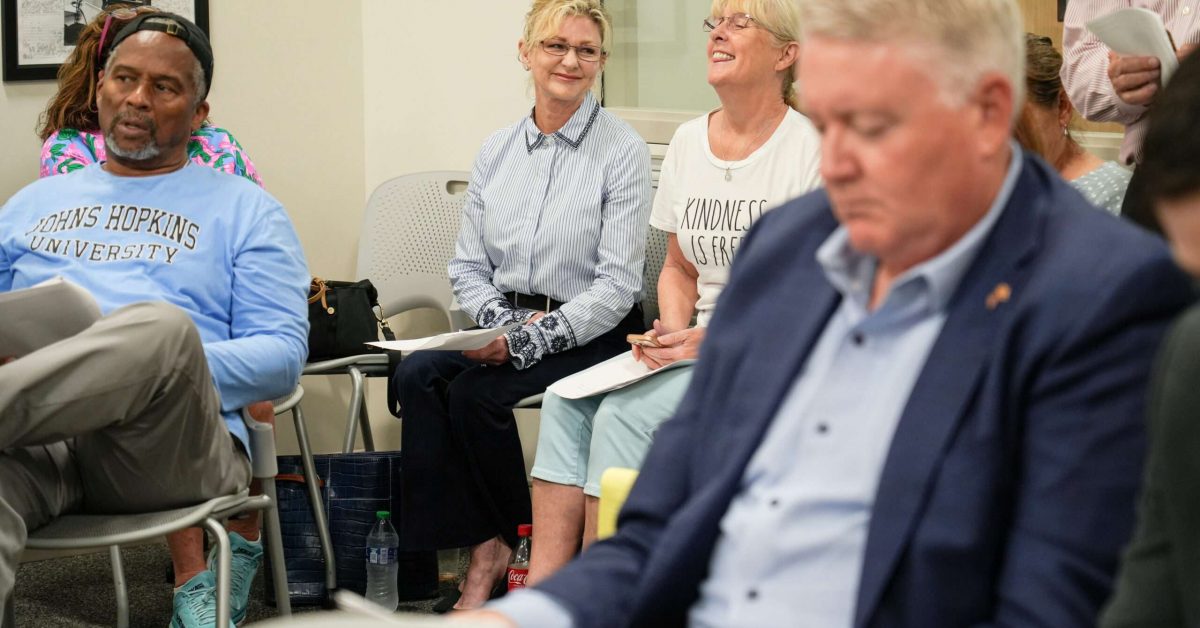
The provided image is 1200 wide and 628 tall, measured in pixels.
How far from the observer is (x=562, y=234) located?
11.6 feet

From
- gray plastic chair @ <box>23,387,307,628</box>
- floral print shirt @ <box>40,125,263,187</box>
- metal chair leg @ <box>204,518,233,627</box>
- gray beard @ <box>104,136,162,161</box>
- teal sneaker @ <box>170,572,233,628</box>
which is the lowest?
teal sneaker @ <box>170,572,233,628</box>

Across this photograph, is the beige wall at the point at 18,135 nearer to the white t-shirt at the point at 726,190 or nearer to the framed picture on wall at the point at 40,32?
the framed picture on wall at the point at 40,32

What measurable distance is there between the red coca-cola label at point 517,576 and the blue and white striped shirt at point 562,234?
1.66 ft

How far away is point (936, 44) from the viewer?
116 cm

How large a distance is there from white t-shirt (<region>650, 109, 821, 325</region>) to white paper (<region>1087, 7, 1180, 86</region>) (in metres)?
0.89

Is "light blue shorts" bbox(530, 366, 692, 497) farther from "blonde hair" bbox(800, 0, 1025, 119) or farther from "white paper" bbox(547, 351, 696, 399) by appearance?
"blonde hair" bbox(800, 0, 1025, 119)

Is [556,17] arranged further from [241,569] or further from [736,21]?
[241,569]

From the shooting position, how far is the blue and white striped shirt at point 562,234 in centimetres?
343

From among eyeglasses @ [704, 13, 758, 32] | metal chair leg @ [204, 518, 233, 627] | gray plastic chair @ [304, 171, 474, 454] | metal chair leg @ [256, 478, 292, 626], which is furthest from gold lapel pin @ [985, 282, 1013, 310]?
gray plastic chair @ [304, 171, 474, 454]

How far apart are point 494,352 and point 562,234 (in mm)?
390

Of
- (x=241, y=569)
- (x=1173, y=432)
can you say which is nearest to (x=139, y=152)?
(x=241, y=569)

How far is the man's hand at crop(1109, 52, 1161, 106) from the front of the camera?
8.17ft

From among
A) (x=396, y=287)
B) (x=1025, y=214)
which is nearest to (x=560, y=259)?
(x=396, y=287)

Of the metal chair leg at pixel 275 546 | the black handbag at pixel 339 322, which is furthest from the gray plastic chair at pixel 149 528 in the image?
the black handbag at pixel 339 322
